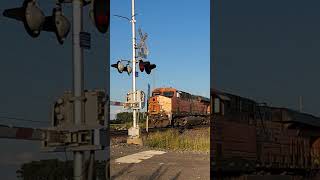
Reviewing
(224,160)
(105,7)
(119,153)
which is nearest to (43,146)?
(105,7)

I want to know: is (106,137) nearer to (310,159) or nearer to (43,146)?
(43,146)

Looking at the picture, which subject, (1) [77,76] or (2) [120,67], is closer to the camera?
(1) [77,76]

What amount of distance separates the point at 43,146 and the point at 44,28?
1.03 metres

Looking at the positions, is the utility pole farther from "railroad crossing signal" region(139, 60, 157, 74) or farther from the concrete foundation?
"railroad crossing signal" region(139, 60, 157, 74)

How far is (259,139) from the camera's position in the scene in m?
10.4

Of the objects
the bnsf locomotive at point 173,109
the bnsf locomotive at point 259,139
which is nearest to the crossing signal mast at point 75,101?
the bnsf locomotive at point 259,139

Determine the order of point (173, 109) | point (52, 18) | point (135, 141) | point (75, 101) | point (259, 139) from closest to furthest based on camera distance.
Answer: point (75, 101)
point (52, 18)
point (259, 139)
point (135, 141)
point (173, 109)


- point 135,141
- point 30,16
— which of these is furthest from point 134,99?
point 30,16

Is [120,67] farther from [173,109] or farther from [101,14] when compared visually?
[173,109]

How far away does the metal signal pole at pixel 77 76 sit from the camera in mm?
3854

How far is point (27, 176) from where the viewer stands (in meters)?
5.61

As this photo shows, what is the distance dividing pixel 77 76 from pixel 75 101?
22cm

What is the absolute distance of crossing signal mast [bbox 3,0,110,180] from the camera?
379 cm

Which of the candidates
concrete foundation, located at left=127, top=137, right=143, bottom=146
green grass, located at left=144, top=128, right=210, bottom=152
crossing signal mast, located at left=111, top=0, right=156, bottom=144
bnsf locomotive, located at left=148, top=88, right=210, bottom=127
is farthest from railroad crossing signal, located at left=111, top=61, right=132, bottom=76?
bnsf locomotive, located at left=148, top=88, right=210, bottom=127
